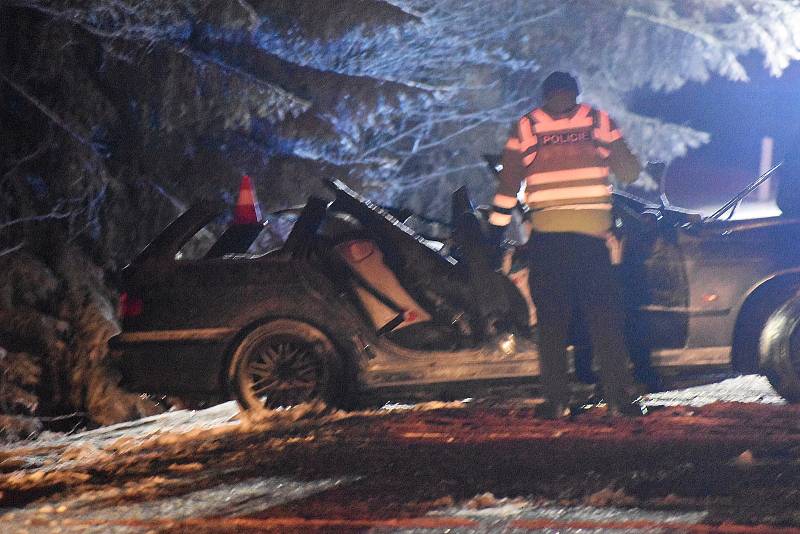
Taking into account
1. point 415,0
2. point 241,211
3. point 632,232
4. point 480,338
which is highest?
point 415,0

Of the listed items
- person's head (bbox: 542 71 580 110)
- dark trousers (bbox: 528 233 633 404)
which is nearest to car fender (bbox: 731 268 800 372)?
dark trousers (bbox: 528 233 633 404)

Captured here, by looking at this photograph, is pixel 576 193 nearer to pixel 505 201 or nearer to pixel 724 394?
pixel 505 201

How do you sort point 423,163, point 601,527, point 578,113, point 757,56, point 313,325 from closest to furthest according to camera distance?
point 601,527, point 578,113, point 313,325, point 757,56, point 423,163

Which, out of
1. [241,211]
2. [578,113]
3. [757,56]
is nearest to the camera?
[578,113]

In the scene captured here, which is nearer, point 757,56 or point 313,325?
point 313,325

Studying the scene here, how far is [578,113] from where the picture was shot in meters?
5.74

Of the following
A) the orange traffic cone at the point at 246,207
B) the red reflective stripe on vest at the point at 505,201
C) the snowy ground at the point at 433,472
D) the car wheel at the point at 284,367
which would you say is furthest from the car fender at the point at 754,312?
the orange traffic cone at the point at 246,207

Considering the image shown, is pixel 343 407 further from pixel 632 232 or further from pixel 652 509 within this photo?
pixel 652 509

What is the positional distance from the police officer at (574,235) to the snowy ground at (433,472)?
31 cm

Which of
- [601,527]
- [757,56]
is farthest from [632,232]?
[757,56]

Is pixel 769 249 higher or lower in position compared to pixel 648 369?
higher

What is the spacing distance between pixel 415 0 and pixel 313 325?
586 centimetres

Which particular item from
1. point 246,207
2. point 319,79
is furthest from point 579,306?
point 319,79

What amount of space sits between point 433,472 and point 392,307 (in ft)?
5.38
